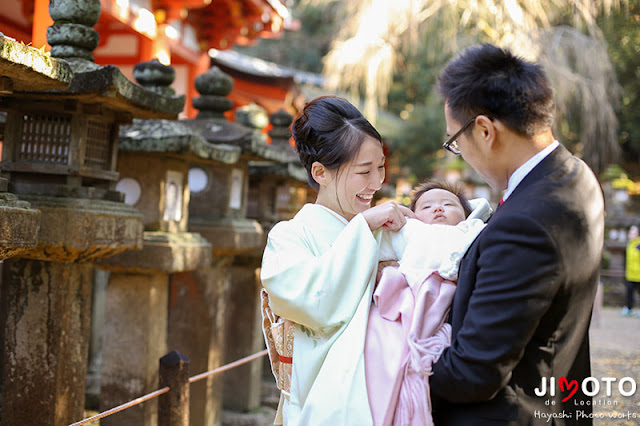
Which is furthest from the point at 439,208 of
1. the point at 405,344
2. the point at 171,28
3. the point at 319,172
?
the point at 171,28

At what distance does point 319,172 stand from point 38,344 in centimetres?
180

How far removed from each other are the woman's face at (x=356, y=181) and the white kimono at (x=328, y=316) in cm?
22

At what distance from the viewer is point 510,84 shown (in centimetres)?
156

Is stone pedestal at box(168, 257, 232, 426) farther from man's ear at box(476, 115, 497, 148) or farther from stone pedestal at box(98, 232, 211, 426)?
man's ear at box(476, 115, 497, 148)

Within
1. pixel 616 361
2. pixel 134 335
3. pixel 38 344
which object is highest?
pixel 38 344

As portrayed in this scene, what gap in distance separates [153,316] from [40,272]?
1.02m

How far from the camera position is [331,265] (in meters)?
1.82

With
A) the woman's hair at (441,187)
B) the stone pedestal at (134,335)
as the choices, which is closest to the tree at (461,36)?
the stone pedestal at (134,335)

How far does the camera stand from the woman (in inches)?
68.7

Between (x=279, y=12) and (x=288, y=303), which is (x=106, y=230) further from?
(x=279, y=12)

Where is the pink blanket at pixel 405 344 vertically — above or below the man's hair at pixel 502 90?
below

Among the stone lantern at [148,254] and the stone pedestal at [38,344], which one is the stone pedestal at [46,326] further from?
the stone lantern at [148,254]

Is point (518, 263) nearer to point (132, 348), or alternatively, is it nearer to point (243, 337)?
point (132, 348)

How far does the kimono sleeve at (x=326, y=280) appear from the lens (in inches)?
70.8
